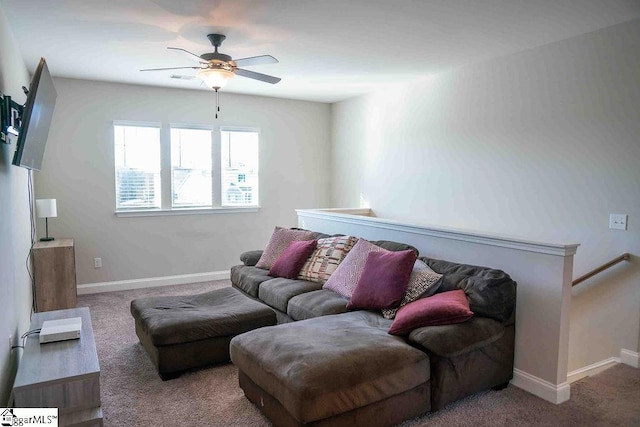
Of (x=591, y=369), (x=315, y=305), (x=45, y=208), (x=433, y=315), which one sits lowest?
(x=591, y=369)

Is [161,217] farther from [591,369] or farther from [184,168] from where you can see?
[591,369]

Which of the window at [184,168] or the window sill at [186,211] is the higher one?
the window at [184,168]

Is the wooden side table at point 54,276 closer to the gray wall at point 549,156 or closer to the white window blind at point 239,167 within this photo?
the white window blind at point 239,167

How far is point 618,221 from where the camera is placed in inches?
129

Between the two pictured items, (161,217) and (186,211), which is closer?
(161,217)

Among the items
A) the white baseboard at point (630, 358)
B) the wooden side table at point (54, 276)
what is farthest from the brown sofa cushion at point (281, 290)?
→ the white baseboard at point (630, 358)

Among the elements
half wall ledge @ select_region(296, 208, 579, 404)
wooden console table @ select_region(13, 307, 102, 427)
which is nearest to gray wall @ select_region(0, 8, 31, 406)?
wooden console table @ select_region(13, 307, 102, 427)

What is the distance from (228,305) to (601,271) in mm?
2915

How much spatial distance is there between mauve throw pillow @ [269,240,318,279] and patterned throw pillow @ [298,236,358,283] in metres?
0.05

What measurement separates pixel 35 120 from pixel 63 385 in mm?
1566

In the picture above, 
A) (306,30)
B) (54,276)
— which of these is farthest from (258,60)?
(54,276)

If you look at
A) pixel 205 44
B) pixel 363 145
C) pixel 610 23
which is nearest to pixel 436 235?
pixel 610 23

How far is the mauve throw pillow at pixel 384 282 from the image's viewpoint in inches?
116

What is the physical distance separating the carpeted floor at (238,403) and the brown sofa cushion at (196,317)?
0.95 ft
